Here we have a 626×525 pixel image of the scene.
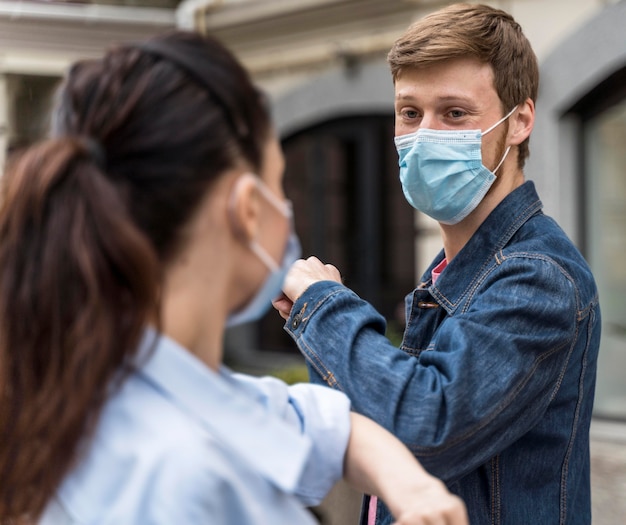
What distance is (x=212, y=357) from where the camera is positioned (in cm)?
104

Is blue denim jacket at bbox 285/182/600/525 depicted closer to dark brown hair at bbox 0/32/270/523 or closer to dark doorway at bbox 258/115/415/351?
dark brown hair at bbox 0/32/270/523

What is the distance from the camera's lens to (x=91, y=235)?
3.02 ft

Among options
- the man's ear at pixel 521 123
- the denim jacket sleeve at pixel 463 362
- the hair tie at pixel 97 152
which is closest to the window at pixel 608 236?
the man's ear at pixel 521 123

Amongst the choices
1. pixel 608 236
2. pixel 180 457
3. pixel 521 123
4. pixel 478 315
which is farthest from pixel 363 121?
pixel 180 457

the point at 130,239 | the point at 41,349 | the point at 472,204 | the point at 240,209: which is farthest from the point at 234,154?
the point at 472,204

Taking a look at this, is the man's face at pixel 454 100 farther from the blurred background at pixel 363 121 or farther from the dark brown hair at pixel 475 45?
the blurred background at pixel 363 121

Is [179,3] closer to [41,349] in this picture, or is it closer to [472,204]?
[472,204]

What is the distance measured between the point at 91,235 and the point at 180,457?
251 millimetres

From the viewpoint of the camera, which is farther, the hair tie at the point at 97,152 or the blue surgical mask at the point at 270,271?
the blue surgical mask at the point at 270,271

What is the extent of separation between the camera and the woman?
906 millimetres

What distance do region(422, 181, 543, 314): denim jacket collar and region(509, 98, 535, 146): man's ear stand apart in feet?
0.43

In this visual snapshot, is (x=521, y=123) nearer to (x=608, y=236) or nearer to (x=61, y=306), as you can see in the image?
(x=61, y=306)

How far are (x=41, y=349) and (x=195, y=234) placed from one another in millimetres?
208

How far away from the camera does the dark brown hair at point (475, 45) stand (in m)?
1.62
